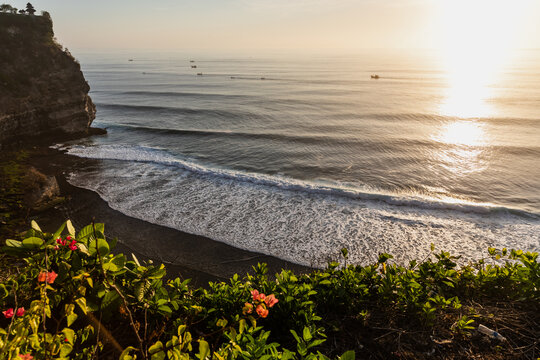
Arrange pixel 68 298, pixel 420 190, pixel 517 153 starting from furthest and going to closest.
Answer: pixel 517 153 → pixel 420 190 → pixel 68 298

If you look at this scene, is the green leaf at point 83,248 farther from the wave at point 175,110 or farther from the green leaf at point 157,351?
the wave at point 175,110

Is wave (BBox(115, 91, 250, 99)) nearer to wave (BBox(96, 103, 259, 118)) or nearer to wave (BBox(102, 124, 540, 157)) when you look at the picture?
wave (BBox(96, 103, 259, 118))

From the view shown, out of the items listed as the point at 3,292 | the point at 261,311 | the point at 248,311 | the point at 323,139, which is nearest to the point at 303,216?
the point at 248,311

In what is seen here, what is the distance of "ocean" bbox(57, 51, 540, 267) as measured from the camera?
31.3 ft

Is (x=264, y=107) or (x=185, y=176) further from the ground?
(x=264, y=107)

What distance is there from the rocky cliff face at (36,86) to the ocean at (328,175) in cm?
200

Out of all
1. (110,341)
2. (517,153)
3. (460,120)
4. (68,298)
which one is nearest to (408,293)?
(110,341)

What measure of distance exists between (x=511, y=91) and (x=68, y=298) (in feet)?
189

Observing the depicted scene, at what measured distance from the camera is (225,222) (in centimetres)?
1030

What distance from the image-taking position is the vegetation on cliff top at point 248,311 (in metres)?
2.14

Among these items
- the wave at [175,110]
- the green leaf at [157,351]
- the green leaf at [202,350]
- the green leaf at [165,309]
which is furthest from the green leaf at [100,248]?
the wave at [175,110]

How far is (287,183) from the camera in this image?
1382cm

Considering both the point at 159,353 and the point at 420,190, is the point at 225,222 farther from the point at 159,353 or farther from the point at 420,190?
the point at 420,190

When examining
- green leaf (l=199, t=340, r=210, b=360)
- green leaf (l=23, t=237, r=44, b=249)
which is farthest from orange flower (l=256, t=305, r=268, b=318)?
green leaf (l=23, t=237, r=44, b=249)
